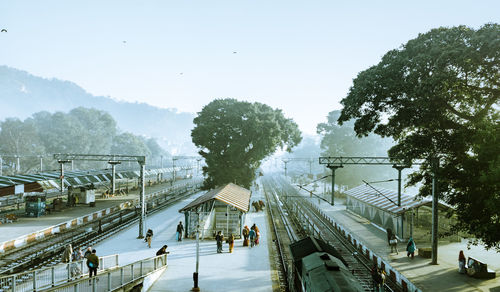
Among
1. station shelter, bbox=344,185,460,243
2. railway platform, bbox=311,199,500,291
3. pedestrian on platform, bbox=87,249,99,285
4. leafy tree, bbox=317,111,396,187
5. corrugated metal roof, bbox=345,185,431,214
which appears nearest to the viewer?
pedestrian on platform, bbox=87,249,99,285

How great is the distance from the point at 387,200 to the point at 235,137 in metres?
24.0

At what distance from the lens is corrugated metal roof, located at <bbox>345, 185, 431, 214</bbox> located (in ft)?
89.5

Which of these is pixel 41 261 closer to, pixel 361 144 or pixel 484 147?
pixel 484 147

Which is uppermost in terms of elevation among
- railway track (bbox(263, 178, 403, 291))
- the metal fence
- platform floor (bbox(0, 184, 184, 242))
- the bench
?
the metal fence

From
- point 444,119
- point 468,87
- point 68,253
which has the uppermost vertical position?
point 468,87

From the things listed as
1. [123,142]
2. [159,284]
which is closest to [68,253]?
[159,284]

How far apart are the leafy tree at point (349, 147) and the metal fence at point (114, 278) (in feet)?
165

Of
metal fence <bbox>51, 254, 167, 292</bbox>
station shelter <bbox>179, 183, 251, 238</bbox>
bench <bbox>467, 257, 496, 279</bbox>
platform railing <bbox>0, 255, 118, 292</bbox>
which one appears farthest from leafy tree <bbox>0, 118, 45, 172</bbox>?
bench <bbox>467, 257, 496, 279</bbox>

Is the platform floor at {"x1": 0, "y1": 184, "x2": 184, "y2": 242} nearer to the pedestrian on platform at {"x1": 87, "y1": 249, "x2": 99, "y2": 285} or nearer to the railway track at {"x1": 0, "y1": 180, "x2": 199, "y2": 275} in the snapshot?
the railway track at {"x1": 0, "y1": 180, "x2": 199, "y2": 275}

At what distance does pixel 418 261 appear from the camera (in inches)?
841

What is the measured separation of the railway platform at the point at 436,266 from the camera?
17078 mm

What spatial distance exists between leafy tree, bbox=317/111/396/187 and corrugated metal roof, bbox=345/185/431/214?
63.0 ft

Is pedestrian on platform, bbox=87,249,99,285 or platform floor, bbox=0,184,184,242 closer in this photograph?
pedestrian on platform, bbox=87,249,99,285

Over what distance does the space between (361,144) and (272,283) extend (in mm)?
53658
